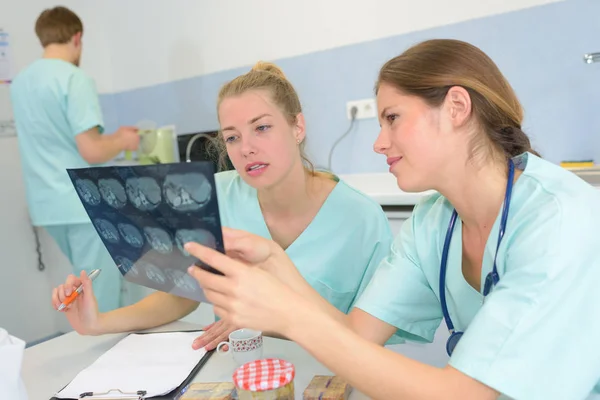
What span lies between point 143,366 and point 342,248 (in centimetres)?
55

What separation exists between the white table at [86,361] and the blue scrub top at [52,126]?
129 centimetres

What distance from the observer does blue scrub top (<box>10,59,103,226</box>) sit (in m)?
2.36

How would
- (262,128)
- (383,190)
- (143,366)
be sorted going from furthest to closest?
(383,190), (262,128), (143,366)

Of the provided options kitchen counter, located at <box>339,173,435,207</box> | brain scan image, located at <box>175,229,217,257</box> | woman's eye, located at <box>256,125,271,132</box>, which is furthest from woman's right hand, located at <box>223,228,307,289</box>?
Answer: kitchen counter, located at <box>339,173,435,207</box>

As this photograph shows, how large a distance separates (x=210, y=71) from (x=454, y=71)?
2455mm

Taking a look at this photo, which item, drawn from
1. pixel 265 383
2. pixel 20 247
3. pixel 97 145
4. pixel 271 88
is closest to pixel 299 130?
pixel 271 88

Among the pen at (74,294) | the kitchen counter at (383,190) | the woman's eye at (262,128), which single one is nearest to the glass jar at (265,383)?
the pen at (74,294)

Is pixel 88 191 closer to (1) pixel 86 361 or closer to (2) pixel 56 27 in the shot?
(1) pixel 86 361

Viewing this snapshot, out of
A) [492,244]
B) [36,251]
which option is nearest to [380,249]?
[492,244]

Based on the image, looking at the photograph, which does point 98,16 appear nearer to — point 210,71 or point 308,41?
point 210,71

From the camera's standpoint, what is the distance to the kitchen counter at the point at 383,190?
6.27ft

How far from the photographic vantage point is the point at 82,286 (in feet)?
3.84

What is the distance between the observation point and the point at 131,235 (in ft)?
2.90

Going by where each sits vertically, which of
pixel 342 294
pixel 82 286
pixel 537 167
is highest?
pixel 537 167
